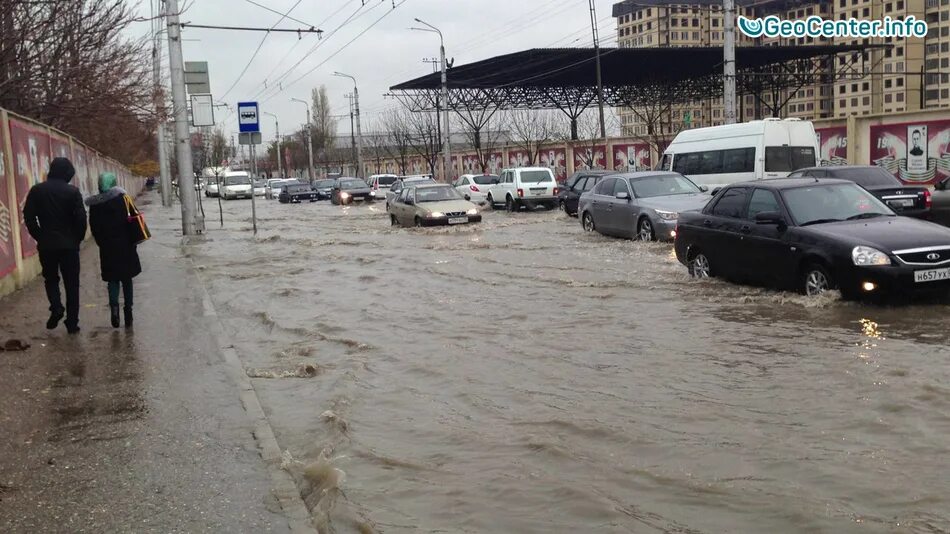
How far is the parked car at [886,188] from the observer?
17.7 metres

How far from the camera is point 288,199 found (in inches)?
2188

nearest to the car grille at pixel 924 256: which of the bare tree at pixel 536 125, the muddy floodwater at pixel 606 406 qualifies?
the muddy floodwater at pixel 606 406

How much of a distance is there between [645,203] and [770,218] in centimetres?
745

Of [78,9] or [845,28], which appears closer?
[78,9]

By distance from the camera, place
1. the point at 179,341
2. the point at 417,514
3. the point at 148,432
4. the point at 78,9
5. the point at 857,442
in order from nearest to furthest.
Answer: the point at 417,514 → the point at 857,442 → the point at 148,432 → the point at 179,341 → the point at 78,9

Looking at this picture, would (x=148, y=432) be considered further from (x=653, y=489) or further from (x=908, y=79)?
(x=908, y=79)

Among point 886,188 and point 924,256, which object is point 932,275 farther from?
point 886,188

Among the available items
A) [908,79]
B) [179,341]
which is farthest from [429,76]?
[908,79]

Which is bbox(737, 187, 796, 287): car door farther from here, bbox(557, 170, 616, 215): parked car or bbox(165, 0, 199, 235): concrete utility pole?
bbox(557, 170, 616, 215): parked car

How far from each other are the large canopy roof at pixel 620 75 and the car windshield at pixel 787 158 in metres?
26.8

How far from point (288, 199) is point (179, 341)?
47500 mm

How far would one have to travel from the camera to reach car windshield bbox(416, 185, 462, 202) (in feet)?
80.6

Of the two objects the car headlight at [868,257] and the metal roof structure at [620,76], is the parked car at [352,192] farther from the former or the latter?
the car headlight at [868,257]

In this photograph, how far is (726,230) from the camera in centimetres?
1159
